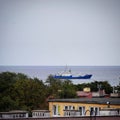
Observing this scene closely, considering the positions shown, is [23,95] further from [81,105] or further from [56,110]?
[81,105]

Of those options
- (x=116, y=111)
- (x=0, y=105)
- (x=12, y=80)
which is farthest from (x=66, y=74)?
(x=116, y=111)

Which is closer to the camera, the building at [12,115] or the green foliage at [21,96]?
the building at [12,115]

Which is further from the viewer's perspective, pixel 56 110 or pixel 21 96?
pixel 21 96

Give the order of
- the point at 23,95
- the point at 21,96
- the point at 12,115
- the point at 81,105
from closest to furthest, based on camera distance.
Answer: the point at 12,115
the point at 81,105
the point at 23,95
the point at 21,96

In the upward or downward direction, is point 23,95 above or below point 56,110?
above

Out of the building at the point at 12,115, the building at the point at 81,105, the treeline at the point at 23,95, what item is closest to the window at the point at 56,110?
the building at the point at 81,105

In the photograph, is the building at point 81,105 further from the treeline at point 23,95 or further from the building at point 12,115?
the building at point 12,115

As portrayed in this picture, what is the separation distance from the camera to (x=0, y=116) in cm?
1691

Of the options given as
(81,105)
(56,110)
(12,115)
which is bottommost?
(56,110)

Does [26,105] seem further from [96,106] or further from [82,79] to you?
[82,79]

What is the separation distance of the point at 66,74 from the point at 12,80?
101397mm

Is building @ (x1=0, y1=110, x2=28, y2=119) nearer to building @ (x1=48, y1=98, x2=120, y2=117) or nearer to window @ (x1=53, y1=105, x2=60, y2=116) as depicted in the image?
building @ (x1=48, y1=98, x2=120, y2=117)

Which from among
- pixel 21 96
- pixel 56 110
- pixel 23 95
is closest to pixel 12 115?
pixel 56 110

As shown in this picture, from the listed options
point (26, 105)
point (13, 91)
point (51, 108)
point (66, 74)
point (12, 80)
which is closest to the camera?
point (51, 108)
